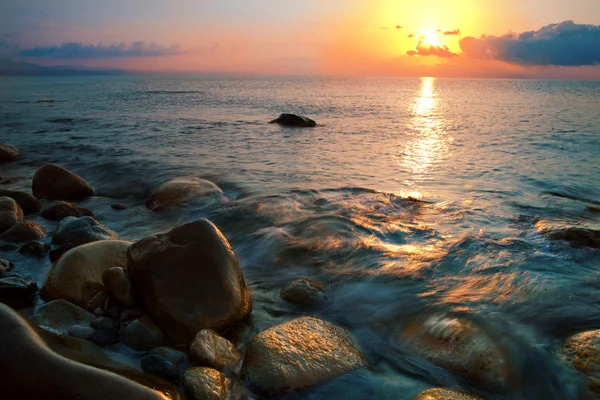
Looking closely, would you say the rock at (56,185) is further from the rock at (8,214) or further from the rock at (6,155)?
the rock at (6,155)

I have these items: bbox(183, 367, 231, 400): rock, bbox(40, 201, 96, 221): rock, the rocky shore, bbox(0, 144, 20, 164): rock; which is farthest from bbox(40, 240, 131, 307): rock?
bbox(0, 144, 20, 164): rock

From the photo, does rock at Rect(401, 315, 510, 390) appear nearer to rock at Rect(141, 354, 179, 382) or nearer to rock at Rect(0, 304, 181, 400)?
rock at Rect(141, 354, 179, 382)

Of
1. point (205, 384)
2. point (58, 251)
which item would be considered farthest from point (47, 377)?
point (58, 251)

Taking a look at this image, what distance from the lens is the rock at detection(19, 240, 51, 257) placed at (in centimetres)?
585

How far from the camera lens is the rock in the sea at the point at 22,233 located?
6.29 m

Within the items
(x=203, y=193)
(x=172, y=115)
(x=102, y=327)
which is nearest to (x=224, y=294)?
(x=102, y=327)

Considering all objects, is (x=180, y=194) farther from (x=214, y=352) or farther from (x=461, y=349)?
(x=461, y=349)

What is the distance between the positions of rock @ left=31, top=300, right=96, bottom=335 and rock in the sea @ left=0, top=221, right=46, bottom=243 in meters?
2.57

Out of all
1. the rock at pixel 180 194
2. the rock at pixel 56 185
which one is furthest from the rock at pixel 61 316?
the rock at pixel 56 185

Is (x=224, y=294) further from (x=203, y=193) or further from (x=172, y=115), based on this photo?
(x=172, y=115)

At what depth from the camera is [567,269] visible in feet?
18.8

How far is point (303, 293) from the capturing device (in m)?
4.96

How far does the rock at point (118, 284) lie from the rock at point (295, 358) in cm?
145

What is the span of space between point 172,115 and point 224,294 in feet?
83.0
